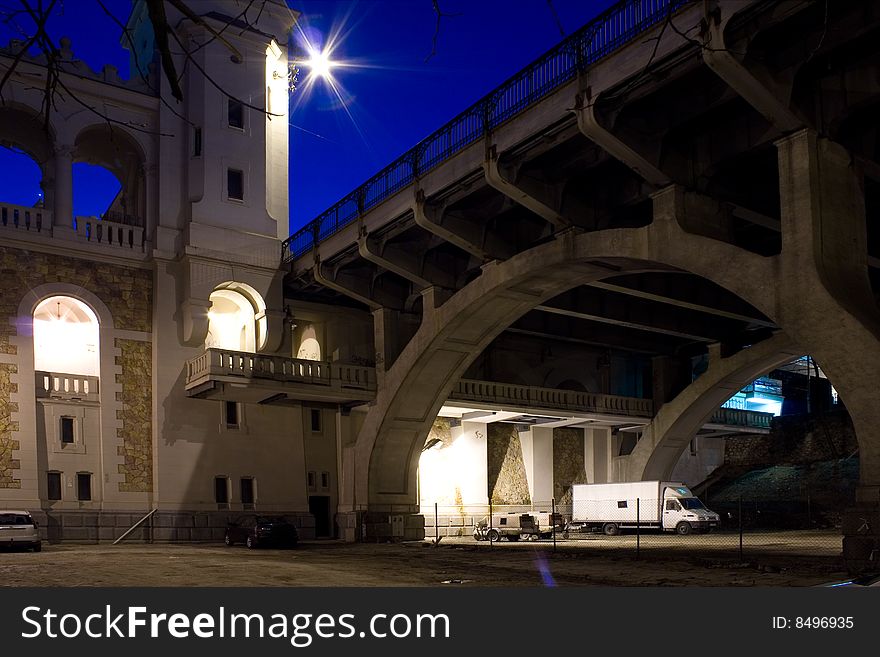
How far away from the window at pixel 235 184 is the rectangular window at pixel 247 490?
11.5 m

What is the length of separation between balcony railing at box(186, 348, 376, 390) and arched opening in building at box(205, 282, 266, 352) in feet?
9.62

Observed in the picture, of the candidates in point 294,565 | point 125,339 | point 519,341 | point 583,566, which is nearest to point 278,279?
point 125,339

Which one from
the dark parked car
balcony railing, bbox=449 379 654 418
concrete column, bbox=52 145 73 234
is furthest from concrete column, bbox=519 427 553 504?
concrete column, bbox=52 145 73 234

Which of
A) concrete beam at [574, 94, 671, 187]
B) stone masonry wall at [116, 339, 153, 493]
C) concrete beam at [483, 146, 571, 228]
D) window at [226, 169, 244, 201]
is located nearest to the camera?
concrete beam at [574, 94, 671, 187]

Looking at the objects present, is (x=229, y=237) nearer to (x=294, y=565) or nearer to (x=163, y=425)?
(x=163, y=425)

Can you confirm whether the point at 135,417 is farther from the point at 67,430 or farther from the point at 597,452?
the point at 597,452

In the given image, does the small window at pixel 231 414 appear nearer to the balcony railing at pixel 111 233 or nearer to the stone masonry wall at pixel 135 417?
the stone masonry wall at pixel 135 417

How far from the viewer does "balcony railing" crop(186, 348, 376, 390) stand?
3432cm

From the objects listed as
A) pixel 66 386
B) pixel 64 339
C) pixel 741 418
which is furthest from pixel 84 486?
pixel 741 418

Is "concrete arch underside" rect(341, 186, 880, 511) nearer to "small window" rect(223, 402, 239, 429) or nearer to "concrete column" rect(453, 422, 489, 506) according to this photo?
"small window" rect(223, 402, 239, 429)

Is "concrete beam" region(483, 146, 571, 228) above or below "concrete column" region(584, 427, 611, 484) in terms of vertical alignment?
above

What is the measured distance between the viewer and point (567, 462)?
49.0 m

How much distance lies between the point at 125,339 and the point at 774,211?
2353cm

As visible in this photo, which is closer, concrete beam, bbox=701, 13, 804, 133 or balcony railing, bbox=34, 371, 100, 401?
concrete beam, bbox=701, 13, 804, 133
